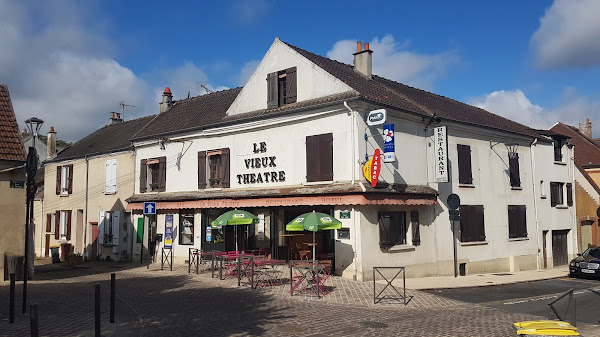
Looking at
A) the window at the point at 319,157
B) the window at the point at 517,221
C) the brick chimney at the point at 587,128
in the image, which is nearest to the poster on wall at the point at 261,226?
the window at the point at 319,157

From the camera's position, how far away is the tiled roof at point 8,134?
15.3 metres

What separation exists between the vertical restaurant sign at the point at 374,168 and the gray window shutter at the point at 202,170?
26.4 feet

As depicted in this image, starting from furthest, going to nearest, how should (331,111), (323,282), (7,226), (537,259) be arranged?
(537,259)
(331,111)
(7,226)
(323,282)

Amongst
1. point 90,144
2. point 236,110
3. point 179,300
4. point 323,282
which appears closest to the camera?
point 179,300

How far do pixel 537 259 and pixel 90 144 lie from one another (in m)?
24.7

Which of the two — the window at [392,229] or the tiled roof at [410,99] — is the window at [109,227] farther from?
the window at [392,229]

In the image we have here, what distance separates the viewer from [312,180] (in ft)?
55.2

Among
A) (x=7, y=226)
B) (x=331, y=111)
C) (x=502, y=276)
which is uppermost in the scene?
(x=331, y=111)

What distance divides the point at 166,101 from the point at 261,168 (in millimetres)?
10085

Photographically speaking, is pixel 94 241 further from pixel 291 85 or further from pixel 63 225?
pixel 291 85

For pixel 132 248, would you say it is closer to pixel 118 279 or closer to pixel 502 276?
pixel 118 279

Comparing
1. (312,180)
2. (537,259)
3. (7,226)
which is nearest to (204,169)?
(312,180)

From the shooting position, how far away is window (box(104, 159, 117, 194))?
24.5 m

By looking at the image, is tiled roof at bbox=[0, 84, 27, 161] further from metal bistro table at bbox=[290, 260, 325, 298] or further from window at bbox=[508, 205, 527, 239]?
window at bbox=[508, 205, 527, 239]
